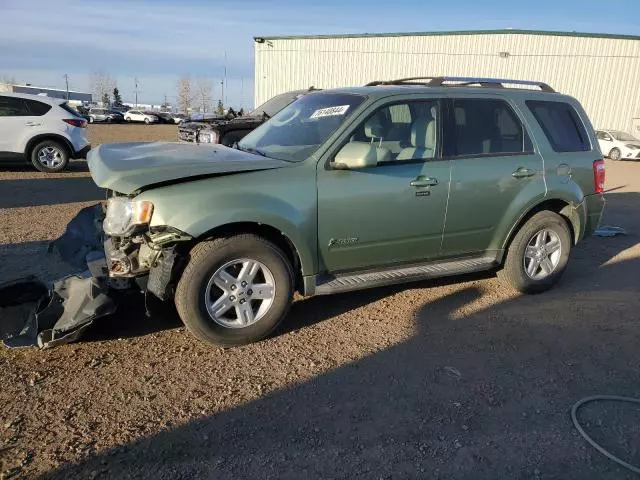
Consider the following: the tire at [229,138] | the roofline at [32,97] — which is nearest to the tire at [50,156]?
the roofline at [32,97]

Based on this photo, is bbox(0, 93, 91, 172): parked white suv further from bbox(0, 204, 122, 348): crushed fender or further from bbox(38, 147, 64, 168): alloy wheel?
bbox(0, 204, 122, 348): crushed fender

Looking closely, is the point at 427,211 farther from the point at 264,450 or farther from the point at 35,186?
the point at 35,186

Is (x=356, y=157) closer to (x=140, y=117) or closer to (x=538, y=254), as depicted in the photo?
(x=538, y=254)

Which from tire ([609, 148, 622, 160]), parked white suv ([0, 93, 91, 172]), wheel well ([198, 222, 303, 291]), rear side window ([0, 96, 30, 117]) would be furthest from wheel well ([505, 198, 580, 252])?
tire ([609, 148, 622, 160])

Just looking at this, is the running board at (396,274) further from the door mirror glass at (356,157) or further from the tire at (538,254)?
the door mirror glass at (356,157)

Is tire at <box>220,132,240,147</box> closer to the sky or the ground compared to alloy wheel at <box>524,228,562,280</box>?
closer to the sky

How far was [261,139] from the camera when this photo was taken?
4.88 m

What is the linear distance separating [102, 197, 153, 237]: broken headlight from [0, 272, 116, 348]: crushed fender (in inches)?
15.7

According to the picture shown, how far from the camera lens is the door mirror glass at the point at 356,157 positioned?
4062 millimetres

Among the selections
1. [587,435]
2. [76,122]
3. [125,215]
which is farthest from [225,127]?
[587,435]

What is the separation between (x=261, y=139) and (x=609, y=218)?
286 inches

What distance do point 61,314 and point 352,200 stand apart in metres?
2.19

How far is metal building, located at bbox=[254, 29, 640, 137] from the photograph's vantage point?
90.6 feet

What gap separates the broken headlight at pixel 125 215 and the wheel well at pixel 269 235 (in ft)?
1.33
